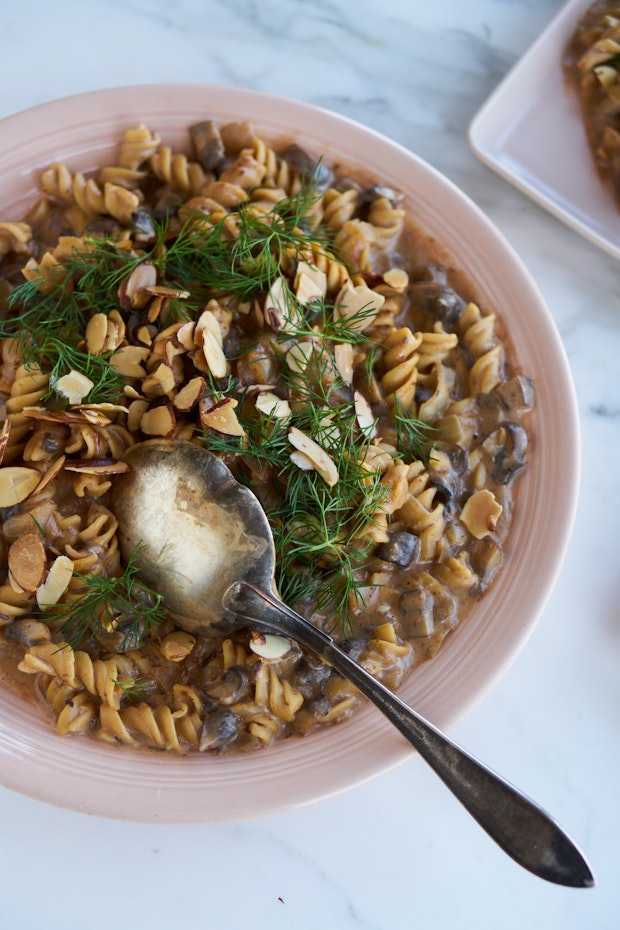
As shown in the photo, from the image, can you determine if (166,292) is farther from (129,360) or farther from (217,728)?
(217,728)

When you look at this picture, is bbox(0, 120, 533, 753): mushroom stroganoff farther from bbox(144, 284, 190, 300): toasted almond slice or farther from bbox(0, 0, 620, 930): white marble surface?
bbox(0, 0, 620, 930): white marble surface

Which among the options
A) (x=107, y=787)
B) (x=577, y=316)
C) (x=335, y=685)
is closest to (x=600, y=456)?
(x=577, y=316)

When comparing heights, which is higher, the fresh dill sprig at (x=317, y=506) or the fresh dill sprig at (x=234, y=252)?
the fresh dill sprig at (x=234, y=252)

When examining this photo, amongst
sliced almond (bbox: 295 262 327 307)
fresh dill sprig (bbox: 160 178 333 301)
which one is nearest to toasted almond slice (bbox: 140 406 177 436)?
fresh dill sprig (bbox: 160 178 333 301)

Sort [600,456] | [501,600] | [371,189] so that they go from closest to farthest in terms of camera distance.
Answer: [501,600] < [371,189] < [600,456]

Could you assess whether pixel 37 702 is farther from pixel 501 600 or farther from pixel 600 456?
pixel 600 456

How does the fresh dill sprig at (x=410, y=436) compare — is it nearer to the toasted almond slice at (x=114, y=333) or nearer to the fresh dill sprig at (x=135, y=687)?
the toasted almond slice at (x=114, y=333)

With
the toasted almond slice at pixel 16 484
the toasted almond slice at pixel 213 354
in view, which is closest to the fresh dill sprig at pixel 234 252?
the toasted almond slice at pixel 213 354

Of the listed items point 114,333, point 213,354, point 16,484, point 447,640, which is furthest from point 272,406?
point 447,640
